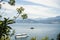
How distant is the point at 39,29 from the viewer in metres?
3.69

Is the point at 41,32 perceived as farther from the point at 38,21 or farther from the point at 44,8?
the point at 44,8

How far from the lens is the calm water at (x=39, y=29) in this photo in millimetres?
3246

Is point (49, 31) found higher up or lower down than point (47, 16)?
lower down

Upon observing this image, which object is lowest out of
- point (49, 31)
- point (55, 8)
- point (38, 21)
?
point (49, 31)

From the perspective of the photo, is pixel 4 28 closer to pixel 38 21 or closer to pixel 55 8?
pixel 38 21

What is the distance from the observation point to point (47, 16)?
3.58 metres

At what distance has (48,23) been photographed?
3676 millimetres

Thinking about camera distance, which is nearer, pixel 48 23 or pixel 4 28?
pixel 4 28

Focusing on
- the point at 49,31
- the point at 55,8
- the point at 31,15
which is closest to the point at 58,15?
the point at 55,8

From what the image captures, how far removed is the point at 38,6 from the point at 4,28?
1874 millimetres

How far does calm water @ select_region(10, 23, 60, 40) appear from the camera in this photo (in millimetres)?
3246

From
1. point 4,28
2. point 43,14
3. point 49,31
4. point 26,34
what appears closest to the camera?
point 4,28

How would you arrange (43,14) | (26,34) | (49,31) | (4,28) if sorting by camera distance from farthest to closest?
(49,31), (43,14), (26,34), (4,28)

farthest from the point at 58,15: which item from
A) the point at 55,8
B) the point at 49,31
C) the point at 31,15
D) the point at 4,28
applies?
the point at 4,28
